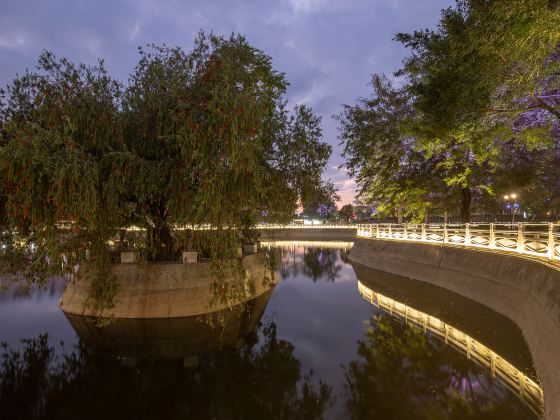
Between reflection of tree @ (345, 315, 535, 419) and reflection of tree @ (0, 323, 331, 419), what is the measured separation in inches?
43.8

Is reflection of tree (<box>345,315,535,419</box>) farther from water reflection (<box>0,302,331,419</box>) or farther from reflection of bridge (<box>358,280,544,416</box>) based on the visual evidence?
water reflection (<box>0,302,331,419</box>)

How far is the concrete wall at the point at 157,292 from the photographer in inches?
540

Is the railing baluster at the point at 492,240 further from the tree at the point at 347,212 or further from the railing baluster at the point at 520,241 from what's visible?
Result: the tree at the point at 347,212

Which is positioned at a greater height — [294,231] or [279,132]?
[279,132]

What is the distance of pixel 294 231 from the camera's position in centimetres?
7575

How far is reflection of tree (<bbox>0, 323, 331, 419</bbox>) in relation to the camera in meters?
7.89

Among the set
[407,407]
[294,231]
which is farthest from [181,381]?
[294,231]

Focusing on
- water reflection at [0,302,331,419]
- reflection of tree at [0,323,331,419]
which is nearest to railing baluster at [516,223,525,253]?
water reflection at [0,302,331,419]

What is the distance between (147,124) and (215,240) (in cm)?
450

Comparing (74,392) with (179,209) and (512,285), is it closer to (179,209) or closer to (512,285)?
(179,209)

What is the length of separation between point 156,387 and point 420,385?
6531 millimetres

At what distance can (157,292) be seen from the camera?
45.7ft

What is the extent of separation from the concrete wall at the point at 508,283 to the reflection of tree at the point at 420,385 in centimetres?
113

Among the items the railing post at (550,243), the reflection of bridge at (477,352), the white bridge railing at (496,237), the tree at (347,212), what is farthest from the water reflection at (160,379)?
the tree at (347,212)
